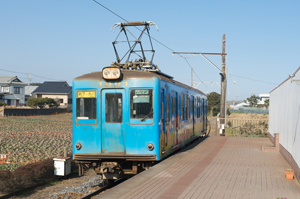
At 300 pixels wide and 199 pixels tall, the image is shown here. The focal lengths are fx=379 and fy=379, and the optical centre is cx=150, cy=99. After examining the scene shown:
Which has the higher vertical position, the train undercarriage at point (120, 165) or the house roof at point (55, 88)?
the house roof at point (55, 88)

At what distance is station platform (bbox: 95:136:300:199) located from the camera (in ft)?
25.0

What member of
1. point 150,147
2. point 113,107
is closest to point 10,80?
point 113,107

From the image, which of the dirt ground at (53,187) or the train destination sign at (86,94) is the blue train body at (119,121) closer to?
the train destination sign at (86,94)

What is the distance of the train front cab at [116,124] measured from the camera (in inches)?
397

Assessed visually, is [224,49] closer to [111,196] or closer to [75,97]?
[75,97]

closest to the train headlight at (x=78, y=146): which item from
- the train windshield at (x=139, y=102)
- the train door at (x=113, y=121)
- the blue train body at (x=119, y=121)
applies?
the blue train body at (x=119, y=121)

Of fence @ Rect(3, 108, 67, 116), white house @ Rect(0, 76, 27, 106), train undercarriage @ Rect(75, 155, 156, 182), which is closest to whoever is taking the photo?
train undercarriage @ Rect(75, 155, 156, 182)

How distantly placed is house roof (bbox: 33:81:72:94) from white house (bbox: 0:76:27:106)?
8542 mm

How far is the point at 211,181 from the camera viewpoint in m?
8.89

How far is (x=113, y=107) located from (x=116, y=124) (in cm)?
47

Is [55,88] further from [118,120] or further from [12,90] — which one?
[118,120]

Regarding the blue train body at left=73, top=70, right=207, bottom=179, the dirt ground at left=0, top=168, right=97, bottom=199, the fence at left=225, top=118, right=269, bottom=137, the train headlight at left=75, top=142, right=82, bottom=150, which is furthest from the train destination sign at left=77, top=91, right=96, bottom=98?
the fence at left=225, top=118, right=269, bottom=137

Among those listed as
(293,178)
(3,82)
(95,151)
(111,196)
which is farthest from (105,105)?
(3,82)

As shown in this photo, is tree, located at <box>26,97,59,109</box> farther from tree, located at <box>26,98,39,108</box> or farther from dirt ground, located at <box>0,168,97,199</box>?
dirt ground, located at <box>0,168,97,199</box>
